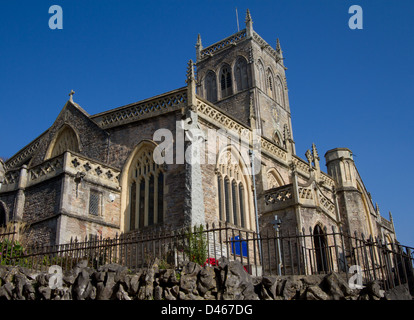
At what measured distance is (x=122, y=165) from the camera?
68.5 ft

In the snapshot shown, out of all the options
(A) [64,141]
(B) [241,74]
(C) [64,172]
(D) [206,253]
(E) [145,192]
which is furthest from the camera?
(B) [241,74]

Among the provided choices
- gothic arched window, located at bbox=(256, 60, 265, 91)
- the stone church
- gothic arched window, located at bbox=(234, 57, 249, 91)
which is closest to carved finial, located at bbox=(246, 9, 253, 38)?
gothic arched window, located at bbox=(234, 57, 249, 91)

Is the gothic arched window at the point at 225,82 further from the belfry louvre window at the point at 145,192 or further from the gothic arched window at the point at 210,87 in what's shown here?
the belfry louvre window at the point at 145,192

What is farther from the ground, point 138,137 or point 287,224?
point 138,137

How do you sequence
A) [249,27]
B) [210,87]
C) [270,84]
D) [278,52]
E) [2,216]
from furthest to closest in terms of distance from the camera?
[278,52] < [210,87] < [270,84] < [249,27] < [2,216]

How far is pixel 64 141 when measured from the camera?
24.0 m

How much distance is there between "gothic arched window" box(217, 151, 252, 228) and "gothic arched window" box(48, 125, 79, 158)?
777 cm

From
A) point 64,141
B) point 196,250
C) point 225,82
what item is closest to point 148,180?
point 196,250

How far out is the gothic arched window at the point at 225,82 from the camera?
1725 inches

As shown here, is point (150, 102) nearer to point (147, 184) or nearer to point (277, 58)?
point (147, 184)

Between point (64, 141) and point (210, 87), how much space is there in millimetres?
23486

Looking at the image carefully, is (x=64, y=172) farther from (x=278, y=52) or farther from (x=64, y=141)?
(x=278, y=52)
